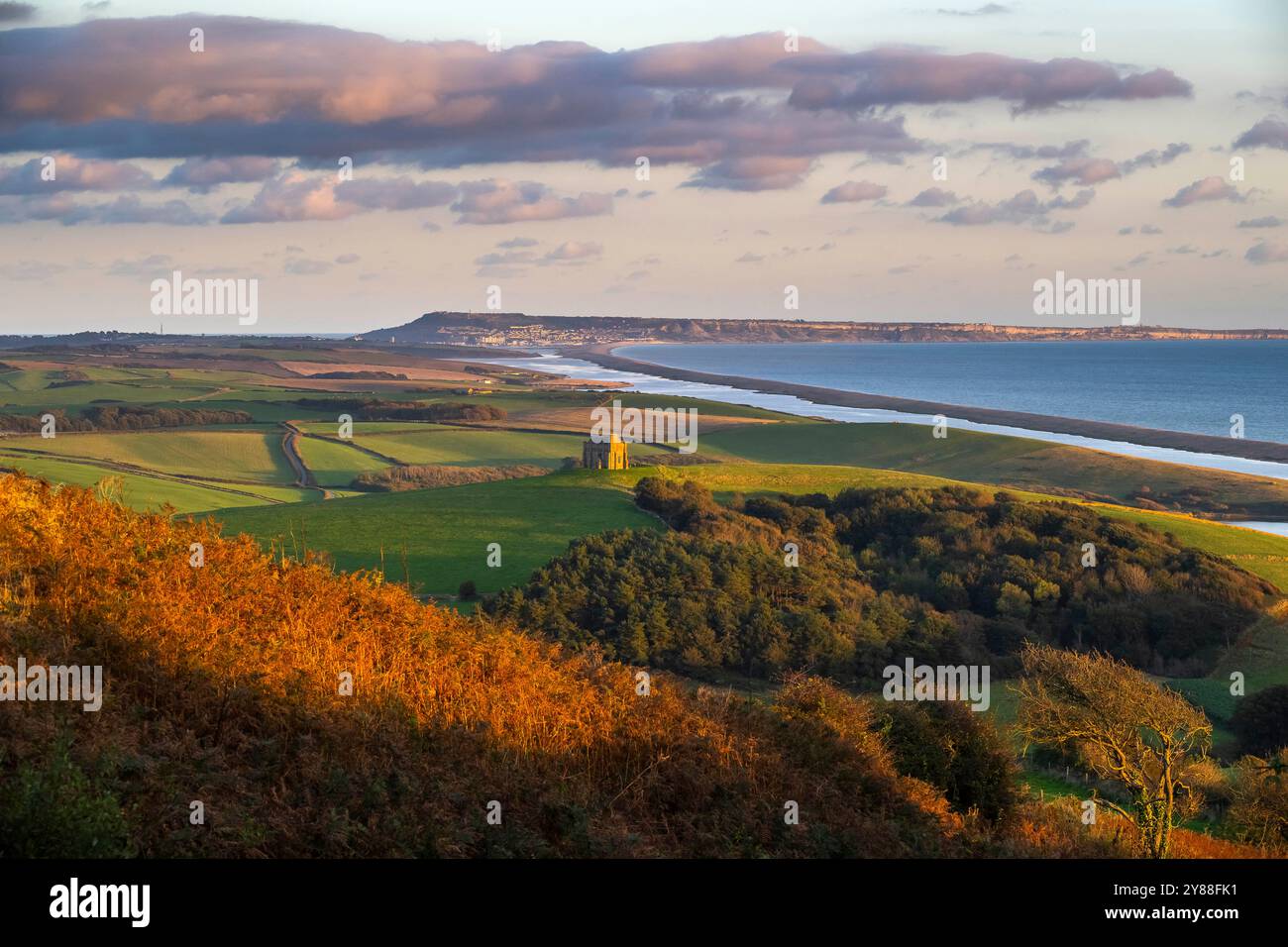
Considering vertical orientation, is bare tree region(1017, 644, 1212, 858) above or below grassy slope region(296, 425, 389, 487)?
above

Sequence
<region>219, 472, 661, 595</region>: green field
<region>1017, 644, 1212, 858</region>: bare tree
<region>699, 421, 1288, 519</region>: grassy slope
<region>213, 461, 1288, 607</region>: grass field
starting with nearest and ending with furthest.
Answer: <region>1017, 644, 1212, 858</region>: bare tree, <region>219, 472, 661, 595</region>: green field, <region>213, 461, 1288, 607</region>: grass field, <region>699, 421, 1288, 519</region>: grassy slope

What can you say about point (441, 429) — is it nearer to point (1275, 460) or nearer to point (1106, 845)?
point (1275, 460)

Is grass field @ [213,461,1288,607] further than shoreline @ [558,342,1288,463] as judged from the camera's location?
No

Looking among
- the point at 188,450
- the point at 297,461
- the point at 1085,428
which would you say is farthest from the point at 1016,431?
the point at 188,450

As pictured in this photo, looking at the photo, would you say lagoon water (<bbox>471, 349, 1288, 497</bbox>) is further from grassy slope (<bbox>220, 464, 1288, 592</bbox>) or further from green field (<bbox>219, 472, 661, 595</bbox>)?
green field (<bbox>219, 472, 661, 595</bbox>)

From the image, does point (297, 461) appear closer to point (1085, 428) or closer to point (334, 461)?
point (334, 461)

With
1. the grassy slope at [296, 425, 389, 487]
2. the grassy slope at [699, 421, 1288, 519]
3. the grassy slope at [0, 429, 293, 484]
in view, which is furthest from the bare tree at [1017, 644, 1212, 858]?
the grassy slope at [0, 429, 293, 484]
